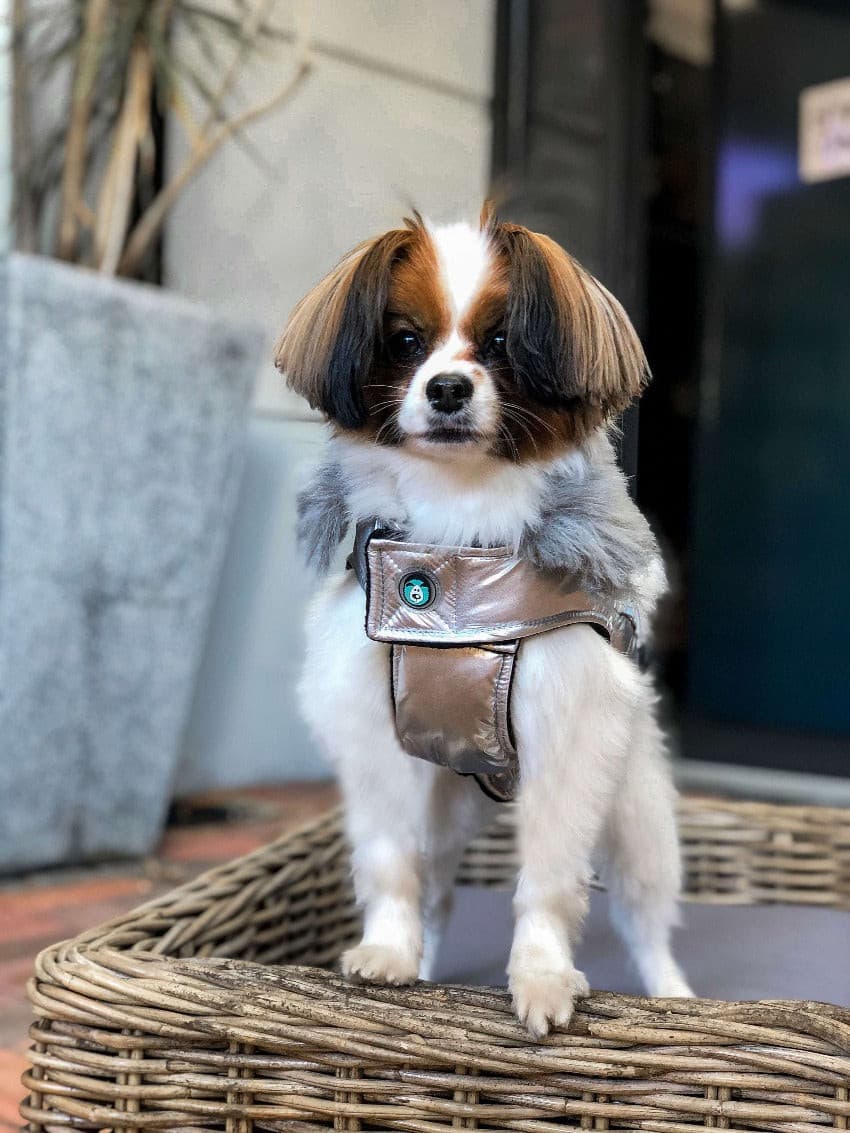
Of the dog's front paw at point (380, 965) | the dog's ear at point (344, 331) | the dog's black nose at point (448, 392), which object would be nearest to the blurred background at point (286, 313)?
the dog's ear at point (344, 331)

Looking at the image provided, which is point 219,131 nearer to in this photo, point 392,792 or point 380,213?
point 380,213

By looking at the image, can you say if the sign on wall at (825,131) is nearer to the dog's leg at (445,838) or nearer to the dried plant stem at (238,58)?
the dried plant stem at (238,58)

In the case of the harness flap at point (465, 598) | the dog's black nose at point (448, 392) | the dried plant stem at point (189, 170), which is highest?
the dried plant stem at point (189, 170)

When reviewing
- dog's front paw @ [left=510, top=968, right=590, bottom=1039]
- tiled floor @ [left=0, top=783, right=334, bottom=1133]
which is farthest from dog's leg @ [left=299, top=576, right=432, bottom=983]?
tiled floor @ [left=0, top=783, right=334, bottom=1133]

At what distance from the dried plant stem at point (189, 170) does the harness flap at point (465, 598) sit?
3.97 feet

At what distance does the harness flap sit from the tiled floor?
59 cm

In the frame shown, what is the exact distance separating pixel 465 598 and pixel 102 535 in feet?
3.82

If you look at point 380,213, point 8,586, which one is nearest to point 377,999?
point 380,213

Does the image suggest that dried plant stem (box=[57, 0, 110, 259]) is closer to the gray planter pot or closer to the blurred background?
the blurred background

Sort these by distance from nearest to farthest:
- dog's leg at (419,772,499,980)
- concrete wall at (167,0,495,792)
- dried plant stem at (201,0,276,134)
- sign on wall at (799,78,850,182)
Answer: dog's leg at (419,772,499,980)
concrete wall at (167,0,495,792)
dried plant stem at (201,0,276,134)
sign on wall at (799,78,850,182)

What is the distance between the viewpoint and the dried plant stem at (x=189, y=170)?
6.07 ft

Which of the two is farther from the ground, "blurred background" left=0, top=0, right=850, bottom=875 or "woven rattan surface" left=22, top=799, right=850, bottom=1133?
"blurred background" left=0, top=0, right=850, bottom=875

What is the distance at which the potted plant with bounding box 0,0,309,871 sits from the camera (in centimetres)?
181

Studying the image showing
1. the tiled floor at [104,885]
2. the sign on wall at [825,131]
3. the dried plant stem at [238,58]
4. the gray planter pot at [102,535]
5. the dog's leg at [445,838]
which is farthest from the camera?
the sign on wall at [825,131]
